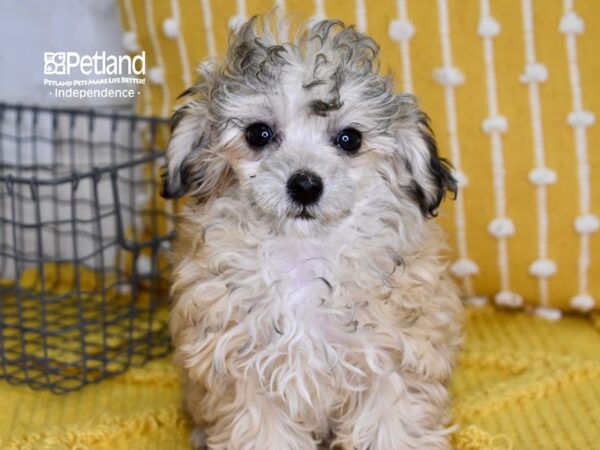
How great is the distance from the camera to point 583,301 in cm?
192

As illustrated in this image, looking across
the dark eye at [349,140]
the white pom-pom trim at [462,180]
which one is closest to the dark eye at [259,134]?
the dark eye at [349,140]

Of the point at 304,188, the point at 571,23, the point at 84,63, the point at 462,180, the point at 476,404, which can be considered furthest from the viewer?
the point at 84,63

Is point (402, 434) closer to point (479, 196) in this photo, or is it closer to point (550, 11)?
point (479, 196)

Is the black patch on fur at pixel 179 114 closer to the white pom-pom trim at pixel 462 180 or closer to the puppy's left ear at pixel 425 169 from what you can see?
the puppy's left ear at pixel 425 169

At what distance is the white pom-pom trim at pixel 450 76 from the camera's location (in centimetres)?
182

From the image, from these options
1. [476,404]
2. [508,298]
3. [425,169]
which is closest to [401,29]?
[425,169]

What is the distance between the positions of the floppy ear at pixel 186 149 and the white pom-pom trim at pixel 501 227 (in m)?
0.74

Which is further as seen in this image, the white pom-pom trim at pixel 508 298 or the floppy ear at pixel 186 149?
the white pom-pom trim at pixel 508 298

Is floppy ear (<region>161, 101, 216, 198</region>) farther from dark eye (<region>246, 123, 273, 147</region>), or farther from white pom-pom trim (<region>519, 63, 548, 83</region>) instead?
white pom-pom trim (<region>519, 63, 548, 83</region>)

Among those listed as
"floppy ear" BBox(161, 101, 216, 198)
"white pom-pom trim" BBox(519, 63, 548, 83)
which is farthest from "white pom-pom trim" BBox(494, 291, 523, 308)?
"floppy ear" BBox(161, 101, 216, 198)

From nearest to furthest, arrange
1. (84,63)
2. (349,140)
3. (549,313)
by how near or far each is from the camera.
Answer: (349,140) → (549,313) → (84,63)

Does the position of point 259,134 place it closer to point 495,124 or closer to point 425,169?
point 425,169

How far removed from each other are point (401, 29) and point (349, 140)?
57cm

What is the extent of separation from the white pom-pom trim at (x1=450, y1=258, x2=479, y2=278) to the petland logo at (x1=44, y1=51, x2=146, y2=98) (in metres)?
0.90
